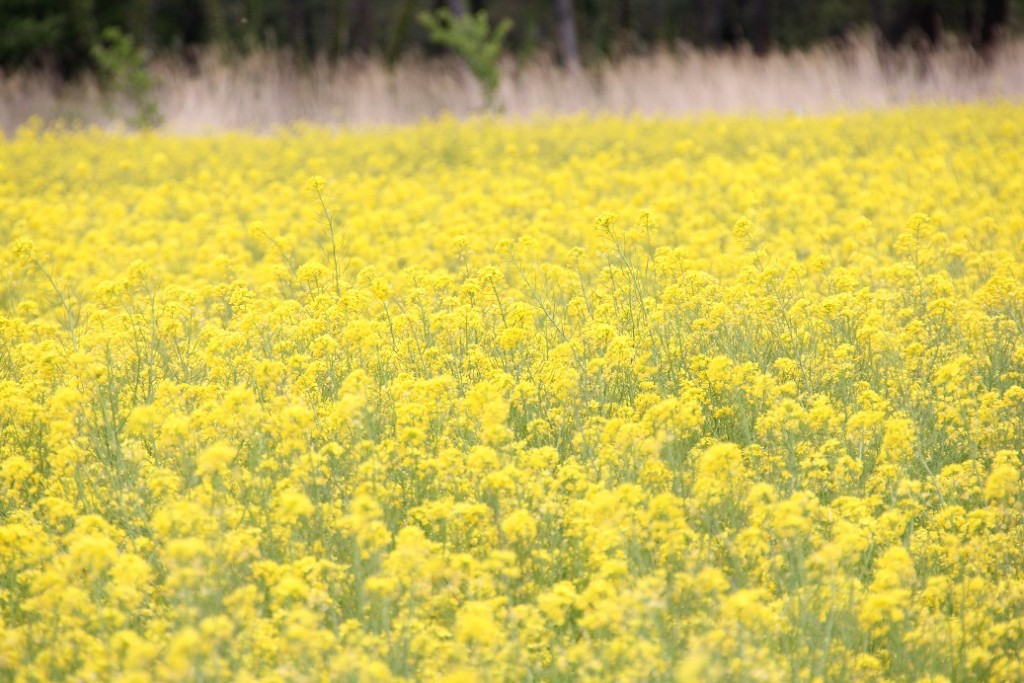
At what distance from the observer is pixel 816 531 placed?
356 cm

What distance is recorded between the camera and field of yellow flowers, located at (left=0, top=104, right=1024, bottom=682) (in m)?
3.03

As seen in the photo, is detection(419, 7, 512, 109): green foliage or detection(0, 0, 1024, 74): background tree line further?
detection(0, 0, 1024, 74): background tree line

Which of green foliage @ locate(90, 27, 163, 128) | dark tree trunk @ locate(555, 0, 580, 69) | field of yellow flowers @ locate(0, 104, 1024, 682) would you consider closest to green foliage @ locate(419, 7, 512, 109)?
green foliage @ locate(90, 27, 163, 128)

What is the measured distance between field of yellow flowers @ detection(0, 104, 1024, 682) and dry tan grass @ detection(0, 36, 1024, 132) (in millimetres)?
9021

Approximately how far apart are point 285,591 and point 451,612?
59 centimetres

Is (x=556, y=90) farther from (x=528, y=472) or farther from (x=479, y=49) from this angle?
(x=528, y=472)

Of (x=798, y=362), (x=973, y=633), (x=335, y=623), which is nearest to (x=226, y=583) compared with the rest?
(x=335, y=623)

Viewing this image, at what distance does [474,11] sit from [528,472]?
97.3ft

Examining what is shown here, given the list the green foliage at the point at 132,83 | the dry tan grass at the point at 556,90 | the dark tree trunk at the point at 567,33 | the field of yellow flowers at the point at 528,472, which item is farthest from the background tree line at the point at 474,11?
the field of yellow flowers at the point at 528,472

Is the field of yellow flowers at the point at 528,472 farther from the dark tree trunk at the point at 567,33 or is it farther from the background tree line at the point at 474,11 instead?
the background tree line at the point at 474,11

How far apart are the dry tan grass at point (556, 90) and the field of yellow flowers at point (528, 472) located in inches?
355

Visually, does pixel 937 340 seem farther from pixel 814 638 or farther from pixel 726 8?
pixel 726 8

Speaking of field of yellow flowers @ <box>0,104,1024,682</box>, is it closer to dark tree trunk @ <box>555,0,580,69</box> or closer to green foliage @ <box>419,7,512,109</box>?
green foliage @ <box>419,7,512,109</box>

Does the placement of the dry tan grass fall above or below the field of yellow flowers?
above
